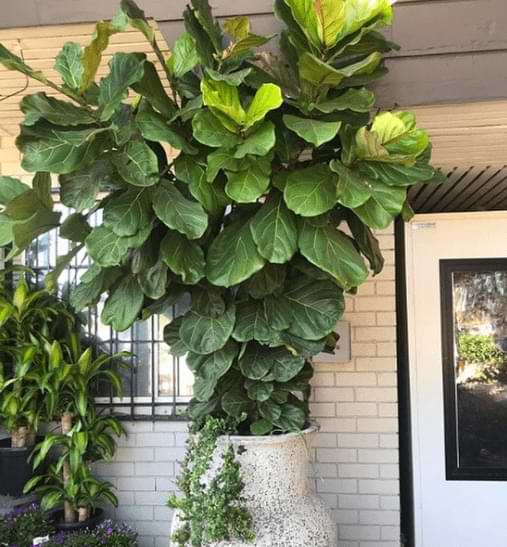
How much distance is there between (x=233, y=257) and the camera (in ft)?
5.90

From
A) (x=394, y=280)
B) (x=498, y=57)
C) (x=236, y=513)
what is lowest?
(x=236, y=513)

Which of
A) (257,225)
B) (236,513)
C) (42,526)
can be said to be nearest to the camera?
(257,225)

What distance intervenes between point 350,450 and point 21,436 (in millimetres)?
1795

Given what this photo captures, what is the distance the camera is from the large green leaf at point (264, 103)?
155 centimetres

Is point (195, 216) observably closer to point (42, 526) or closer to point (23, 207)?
Answer: point (23, 207)

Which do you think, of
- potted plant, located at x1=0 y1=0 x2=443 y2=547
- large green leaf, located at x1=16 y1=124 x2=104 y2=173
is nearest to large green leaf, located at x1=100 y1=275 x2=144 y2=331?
potted plant, located at x1=0 y1=0 x2=443 y2=547

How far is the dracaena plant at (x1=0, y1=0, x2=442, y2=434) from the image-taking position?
1.65 metres

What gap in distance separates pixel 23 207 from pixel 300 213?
878 mm

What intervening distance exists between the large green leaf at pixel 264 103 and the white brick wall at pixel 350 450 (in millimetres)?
1825

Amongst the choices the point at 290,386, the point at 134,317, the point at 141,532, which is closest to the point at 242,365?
the point at 290,386

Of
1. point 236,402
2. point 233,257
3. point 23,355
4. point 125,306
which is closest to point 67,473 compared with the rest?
point 23,355

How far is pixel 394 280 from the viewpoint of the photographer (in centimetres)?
327

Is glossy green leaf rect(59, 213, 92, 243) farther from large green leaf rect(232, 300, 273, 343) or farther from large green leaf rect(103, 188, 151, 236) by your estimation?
large green leaf rect(232, 300, 273, 343)

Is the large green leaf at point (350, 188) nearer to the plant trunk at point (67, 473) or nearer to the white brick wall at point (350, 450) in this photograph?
the white brick wall at point (350, 450)
